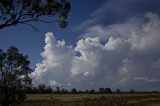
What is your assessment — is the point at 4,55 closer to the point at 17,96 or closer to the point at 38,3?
the point at 17,96

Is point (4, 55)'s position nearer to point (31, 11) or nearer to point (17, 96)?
point (17, 96)

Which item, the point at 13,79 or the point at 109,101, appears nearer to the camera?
the point at 13,79

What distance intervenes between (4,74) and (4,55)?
8.55ft

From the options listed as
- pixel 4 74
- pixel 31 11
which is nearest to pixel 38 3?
pixel 31 11

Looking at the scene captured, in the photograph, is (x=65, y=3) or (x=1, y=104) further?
(x=1, y=104)

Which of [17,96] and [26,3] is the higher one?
[26,3]

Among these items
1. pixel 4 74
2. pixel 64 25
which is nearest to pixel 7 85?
pixel 4 74

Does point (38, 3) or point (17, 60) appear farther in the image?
point (17, 60)

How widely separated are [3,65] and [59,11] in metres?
23.5

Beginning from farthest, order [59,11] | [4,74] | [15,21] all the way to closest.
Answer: [4,74]
[59,11]
[15,21]

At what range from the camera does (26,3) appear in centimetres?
3050

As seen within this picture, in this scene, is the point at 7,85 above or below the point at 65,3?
below

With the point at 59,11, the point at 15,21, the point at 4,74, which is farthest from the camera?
the point at 4,74

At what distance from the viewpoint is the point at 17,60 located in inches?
2101
